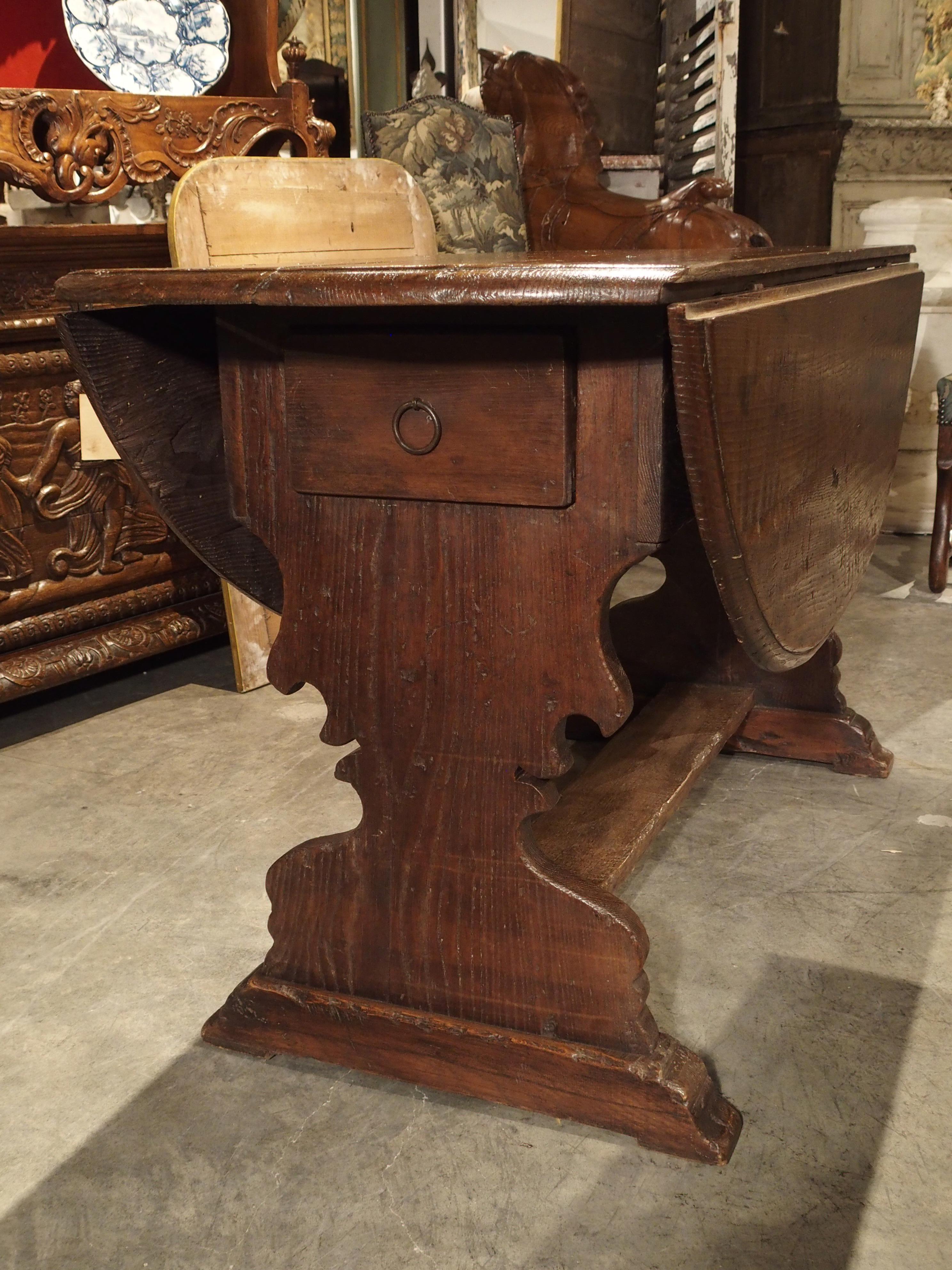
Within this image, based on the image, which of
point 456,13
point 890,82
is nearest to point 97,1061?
point 456,13

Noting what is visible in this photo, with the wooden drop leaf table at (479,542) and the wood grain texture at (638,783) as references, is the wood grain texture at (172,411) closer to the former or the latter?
the wooden drop leaf table at (479,542)

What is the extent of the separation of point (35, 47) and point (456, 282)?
285cm

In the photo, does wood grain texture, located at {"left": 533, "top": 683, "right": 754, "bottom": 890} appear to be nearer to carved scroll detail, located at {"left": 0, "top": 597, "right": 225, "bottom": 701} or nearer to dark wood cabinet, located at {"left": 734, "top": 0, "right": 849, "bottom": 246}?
carved scroll detail, located at {"left": 0, "top": 597, "right": 225, "bottom": 701}

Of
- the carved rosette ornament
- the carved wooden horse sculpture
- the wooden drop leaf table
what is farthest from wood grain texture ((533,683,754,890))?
the carved wooden horse sculpture

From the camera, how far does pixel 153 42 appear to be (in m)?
2.94

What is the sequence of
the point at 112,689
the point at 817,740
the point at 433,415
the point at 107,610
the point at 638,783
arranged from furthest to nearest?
1. the point at 112,689
2. the point at 107,610
3. the point at 817,740
4. the point at 638,783
5. the point at 433,415

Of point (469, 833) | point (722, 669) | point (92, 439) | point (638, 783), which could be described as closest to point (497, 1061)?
point (469, 833)

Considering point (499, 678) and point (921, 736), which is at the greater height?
point (499, 678)

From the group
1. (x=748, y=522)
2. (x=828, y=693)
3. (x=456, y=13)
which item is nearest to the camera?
(x=748, y=522)

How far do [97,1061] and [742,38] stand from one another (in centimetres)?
582

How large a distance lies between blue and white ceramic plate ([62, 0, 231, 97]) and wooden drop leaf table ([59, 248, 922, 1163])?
185 centimetres

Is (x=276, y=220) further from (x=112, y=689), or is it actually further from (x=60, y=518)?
(x=112, y=689)

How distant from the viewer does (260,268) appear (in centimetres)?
112

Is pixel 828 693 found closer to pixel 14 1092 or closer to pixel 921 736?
pixel 921 736
